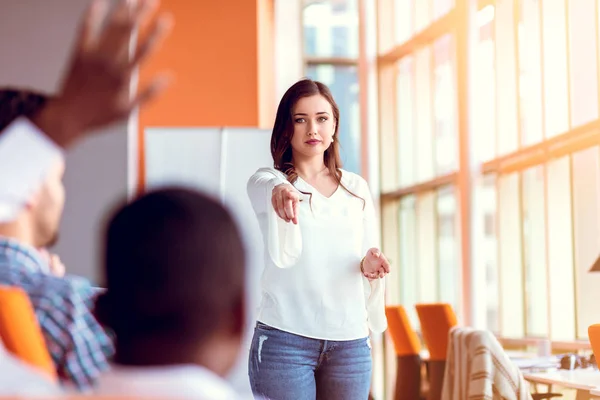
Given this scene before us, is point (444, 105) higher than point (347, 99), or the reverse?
point (347, 99)

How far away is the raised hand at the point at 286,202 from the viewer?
1.94 metres

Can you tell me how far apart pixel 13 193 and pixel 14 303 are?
0.41ft

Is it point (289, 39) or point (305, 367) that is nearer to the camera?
point (305, 367)

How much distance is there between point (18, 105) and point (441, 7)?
916 centimetres

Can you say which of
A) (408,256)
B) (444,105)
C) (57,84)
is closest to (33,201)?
(57,84)

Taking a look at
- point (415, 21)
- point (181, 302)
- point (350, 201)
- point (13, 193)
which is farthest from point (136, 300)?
point (415, 21)

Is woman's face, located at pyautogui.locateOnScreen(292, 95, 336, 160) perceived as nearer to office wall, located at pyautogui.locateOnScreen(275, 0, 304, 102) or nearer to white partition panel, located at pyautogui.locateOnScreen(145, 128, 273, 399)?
white partition panel, located at pyautogui.locateOnScreen(145, 128, 273, 399)

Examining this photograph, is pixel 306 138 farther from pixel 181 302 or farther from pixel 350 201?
pixel 181 302

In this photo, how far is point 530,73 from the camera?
8094 mm

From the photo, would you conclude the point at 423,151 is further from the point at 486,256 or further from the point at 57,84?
the point at 57,84

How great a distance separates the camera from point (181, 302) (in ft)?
2.82

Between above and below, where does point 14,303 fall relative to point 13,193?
below

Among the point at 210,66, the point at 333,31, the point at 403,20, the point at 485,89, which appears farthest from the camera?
the point at 333,31

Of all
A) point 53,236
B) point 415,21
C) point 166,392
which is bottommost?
point 166,392
